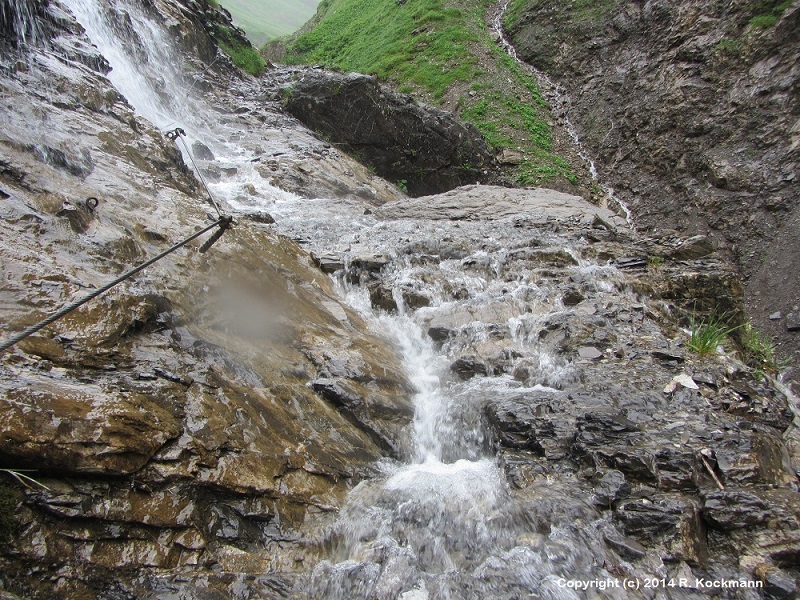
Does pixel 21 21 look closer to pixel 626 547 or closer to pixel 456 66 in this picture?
pixel 626 547

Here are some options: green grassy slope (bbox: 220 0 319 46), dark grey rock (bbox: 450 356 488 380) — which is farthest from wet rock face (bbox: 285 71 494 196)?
green grassy slope (bbox: 220 0 319 46)

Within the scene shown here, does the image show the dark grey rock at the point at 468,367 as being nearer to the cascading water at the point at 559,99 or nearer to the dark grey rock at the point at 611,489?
the dark grey rock at the point at 611,489

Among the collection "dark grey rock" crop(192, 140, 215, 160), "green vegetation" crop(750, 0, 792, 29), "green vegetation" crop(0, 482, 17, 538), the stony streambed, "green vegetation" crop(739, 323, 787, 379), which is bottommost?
"dark grey rock" crop(192, 140, 215, 160)

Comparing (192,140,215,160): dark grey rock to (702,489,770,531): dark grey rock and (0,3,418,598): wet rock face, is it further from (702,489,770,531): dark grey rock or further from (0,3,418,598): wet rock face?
(702,489,770,531): dark grey rock

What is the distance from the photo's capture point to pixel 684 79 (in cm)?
2003

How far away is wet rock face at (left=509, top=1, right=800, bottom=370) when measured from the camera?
14727 mm

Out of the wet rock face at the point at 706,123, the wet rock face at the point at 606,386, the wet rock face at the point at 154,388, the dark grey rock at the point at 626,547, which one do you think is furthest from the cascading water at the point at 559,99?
the dark grey rock at the point at 626,547

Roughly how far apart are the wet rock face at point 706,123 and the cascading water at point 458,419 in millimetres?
8027

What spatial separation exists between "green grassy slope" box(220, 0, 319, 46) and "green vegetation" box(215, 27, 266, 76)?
65.8 meters

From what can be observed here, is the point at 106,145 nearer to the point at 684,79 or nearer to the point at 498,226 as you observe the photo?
the point at 498,226

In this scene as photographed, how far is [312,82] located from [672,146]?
54.1ft

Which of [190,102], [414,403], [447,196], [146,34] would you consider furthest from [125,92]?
[414,403]

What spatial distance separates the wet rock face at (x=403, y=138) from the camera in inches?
815

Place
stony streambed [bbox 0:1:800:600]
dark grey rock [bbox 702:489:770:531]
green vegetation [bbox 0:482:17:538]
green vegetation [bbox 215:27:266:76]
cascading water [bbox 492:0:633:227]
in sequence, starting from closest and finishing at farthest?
green vegetation [bbox 0:482:17:538], stony streambed [bbox 0:1:800:600], dark grey rock [bbox 702:489:770:531], cascading water [bbox 492:0:633:227], green vegetation [bbox 215:27:266:76]
